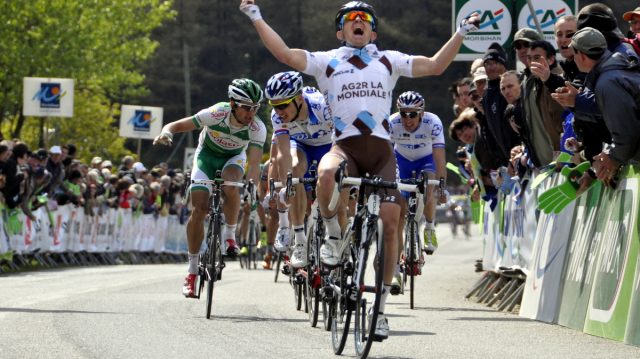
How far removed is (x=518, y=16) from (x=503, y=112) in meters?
3.43

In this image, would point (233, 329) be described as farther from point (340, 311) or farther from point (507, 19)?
point (507, 19)

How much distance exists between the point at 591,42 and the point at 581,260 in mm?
1838

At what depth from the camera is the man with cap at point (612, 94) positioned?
10391 mm

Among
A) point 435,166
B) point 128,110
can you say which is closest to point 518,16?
point 435,166

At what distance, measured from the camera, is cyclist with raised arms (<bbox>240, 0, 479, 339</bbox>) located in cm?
1014

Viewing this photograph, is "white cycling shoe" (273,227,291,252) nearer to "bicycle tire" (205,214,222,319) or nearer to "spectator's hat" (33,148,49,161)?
"bicycle tire" (205,214,222,319)

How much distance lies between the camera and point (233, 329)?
38.5ft

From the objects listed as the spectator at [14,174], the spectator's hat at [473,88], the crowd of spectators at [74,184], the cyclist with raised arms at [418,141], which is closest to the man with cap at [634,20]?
the cyclist with raised arms at [418,141]

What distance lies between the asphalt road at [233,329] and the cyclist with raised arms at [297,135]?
2.46 ft

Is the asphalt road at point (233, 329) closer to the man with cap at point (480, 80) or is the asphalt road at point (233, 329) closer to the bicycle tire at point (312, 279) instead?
the bicycle tire at point (312, 279)

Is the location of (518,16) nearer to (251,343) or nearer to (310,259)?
(310,259)

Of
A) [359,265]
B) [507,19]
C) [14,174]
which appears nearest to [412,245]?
[507,19]

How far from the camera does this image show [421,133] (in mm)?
16438

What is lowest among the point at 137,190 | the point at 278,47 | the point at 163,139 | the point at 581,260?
the point at 137,190
